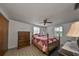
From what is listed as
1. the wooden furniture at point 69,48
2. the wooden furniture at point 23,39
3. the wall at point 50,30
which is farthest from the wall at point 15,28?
the wooden furniture at point 69,48

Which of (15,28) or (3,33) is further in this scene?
(3,33)

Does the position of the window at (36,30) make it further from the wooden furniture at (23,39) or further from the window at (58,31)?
the window at (58,31)

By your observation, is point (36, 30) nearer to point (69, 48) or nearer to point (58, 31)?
point (58, 31)

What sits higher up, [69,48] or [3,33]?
[3,33]

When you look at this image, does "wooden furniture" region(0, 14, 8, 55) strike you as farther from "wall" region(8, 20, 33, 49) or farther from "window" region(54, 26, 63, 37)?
"window" region(54, 26, 63, 37)

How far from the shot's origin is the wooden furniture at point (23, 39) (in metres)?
1.65

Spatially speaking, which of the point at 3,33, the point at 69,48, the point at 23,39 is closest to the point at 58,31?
the point at 69,48

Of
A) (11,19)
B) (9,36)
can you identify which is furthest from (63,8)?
(9,36)

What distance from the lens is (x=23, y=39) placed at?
5.52 ft

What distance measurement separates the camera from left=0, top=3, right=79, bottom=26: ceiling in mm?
1356

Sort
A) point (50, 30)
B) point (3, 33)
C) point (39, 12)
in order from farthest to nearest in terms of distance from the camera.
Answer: point (3, 33) → point (50, 30) → point (39, 12)

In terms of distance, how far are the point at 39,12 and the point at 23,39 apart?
2.15 ft

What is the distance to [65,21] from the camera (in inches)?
61.8

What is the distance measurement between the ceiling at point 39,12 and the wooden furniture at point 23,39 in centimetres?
26
